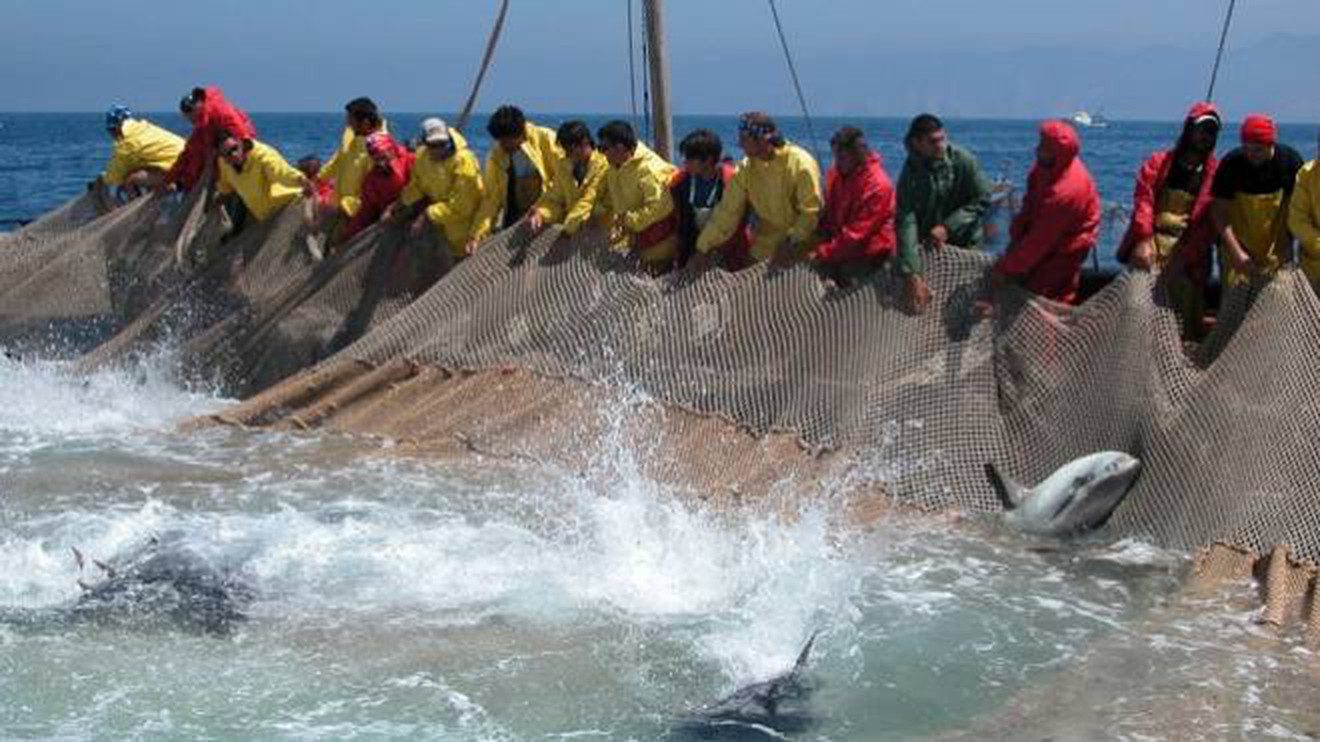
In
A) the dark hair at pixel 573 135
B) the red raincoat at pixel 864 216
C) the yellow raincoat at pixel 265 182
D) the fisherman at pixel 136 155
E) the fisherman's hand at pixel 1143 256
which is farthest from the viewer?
the fisherman at pixel 136 155

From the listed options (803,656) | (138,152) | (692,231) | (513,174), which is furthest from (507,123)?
(803,656)

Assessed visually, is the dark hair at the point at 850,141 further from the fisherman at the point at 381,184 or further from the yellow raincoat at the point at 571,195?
the fisherman at the point at 381,184

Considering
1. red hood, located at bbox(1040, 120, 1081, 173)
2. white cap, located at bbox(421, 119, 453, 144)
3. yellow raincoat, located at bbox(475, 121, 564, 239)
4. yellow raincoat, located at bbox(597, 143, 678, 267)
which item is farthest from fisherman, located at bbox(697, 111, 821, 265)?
white cap, located at bbox(421, 119, 453, 144)

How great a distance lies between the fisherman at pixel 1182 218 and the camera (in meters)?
9.21

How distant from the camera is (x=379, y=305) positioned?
476 inches

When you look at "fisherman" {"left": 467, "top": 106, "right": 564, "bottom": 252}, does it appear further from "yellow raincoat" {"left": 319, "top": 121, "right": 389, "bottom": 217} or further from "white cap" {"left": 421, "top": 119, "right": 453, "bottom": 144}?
"yellow raincoat" {"left": 319, "top": 121, "right": 389, "bottom": 217}

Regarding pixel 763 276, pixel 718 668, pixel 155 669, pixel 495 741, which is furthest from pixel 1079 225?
pixel 155 669

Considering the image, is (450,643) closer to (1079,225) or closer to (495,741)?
(495,741)

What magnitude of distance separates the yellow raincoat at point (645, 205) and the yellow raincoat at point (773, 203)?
37 centimetres

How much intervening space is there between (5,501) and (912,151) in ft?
18.1

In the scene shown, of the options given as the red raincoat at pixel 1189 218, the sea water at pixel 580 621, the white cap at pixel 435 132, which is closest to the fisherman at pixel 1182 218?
the red raincoat at pixel 1189 218

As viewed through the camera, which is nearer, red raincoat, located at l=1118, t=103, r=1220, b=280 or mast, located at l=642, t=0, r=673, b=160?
red raincoat, located at l=1118, t=103, r=1220, b=280

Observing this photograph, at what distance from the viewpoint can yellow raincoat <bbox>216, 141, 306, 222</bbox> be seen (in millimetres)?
12898

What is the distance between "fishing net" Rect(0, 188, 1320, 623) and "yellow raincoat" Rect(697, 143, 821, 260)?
328mm
